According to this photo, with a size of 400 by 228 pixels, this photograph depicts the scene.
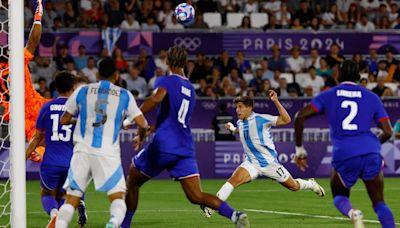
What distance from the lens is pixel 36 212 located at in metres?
16.2

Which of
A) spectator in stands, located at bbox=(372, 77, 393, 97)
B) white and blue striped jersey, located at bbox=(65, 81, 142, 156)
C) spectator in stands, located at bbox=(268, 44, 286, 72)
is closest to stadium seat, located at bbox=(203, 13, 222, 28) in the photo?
spectator in stands, located at bbox=(268, 44, 286, 72)

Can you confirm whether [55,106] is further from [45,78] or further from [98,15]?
[98,15]

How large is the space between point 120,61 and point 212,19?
364 centimetres

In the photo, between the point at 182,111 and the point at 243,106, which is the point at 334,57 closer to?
the point at 243,106

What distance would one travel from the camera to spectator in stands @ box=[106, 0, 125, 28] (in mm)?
27828

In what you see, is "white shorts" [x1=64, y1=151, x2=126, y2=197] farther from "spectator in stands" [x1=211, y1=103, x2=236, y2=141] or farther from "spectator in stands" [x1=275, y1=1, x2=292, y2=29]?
"spectator in stands" [x1=275, y1=1, x2=292, y2=29]

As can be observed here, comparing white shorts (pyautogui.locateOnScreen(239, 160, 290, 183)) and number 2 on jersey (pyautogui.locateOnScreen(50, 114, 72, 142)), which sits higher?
number 2 on jersey (pyautogui.locateOnScreen(50, 114, 72, 142))

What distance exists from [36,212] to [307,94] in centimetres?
1253

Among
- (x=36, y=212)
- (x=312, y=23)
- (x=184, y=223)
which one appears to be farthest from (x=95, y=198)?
(x=312, y=23)

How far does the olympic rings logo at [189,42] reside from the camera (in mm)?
27641

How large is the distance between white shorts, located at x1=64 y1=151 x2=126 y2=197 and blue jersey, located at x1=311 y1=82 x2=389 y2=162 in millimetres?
2168

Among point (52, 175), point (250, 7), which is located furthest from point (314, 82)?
point (52, 175)

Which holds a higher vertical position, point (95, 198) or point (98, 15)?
point (98, 15)

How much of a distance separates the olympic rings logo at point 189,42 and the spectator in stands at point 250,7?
2.56m
